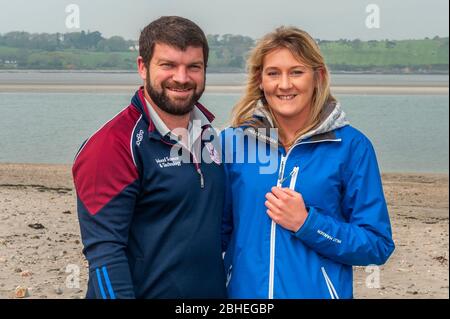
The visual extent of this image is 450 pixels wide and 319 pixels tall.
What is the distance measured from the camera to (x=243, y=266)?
298 cm

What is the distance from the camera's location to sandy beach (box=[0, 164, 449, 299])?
21.8 ft

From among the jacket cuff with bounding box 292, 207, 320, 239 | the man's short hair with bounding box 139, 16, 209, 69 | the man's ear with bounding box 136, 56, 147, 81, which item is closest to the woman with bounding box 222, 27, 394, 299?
the jacket cuff with bounding box 292, 207, 320, 239

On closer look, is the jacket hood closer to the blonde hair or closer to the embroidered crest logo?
the blonde hair

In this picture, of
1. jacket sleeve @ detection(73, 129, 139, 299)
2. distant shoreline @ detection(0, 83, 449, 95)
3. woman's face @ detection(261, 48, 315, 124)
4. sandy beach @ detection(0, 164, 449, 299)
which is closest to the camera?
jacket sleeve @ detection(73, 129, 139, 299)

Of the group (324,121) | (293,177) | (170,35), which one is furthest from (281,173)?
(170,35)

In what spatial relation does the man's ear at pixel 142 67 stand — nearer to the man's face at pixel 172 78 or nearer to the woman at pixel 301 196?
the man's face at pixel 172 78

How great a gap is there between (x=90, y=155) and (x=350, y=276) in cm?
135

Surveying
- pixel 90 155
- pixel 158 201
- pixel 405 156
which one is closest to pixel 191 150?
pixel 158 201

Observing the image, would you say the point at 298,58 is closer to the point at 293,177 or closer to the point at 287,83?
the point at 287,83

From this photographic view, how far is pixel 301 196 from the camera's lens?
2873mm

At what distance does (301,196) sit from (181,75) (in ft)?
2.53

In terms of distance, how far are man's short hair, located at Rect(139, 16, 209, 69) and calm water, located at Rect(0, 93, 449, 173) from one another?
54.5 feet
